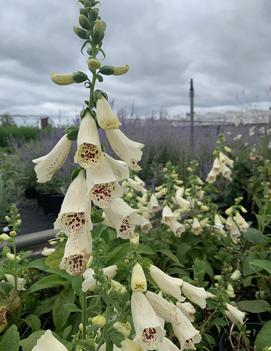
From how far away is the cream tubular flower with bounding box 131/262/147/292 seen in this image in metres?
0.87

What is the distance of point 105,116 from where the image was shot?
95cm

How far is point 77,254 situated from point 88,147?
237 millimetres

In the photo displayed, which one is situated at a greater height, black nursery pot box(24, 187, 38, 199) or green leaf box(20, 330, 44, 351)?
green leaf box(20, 330, 44, 351)

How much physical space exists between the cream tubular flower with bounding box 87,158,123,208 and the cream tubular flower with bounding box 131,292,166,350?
215 mm

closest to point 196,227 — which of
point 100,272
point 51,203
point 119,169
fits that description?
point 119,169

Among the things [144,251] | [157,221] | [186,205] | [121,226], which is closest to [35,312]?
[144,251]

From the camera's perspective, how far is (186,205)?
98.6 inches

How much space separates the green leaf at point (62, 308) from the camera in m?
1.60

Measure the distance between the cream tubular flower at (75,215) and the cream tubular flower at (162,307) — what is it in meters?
0.21

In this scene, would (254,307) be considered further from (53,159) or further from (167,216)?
(53,159)

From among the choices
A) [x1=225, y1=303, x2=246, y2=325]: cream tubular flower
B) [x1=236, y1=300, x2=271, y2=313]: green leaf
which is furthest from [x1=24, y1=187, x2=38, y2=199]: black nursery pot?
[x1=225, y1=303, x2=246, y2=325]: cream tubular flower

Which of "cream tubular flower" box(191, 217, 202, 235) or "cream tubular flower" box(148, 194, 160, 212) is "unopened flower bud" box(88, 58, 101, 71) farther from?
"cream tubular flower" box(148, 194, 160, 212)

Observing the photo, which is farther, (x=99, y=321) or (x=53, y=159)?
(x=53, y=159)

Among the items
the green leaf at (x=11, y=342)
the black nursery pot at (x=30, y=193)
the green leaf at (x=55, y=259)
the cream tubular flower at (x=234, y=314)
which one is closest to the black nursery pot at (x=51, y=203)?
the black nursery pot at (x=30, y=193)
